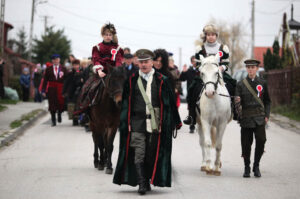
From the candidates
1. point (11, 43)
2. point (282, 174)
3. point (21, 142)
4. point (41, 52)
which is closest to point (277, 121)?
point (21, 142)

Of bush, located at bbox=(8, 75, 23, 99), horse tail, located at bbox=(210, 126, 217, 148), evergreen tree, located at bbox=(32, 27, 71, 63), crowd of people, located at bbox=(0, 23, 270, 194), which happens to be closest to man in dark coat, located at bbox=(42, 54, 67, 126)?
crowd of people, located at bbox=(0, 23, 270, 194)

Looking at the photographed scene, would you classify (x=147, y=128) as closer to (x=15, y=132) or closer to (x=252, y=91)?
(x=252, y=91)

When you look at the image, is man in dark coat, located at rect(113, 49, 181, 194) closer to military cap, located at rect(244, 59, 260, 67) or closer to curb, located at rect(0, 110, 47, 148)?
military cap, located at rect(244, 59, 260, 67)

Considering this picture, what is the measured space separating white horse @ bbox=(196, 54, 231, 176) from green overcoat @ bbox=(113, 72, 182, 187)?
1671mm

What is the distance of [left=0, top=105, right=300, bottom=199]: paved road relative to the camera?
880 cm

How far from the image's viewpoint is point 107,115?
11125mm

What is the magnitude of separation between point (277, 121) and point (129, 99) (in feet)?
47.4

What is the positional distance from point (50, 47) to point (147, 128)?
67.4 metres

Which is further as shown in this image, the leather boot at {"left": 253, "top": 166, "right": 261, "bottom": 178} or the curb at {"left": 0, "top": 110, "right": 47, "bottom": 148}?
the curb at {"left": 0, "top": 110, "right": 47, "bottom": 148}

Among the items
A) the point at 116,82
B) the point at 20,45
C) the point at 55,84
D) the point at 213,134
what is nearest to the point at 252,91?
the point at 213,134

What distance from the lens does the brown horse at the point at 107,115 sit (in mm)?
10312

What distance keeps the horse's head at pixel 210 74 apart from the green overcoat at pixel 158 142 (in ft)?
5.26

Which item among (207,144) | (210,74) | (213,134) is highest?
(210,74)

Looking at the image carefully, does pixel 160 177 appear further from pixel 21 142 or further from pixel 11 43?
pixel 11 43
